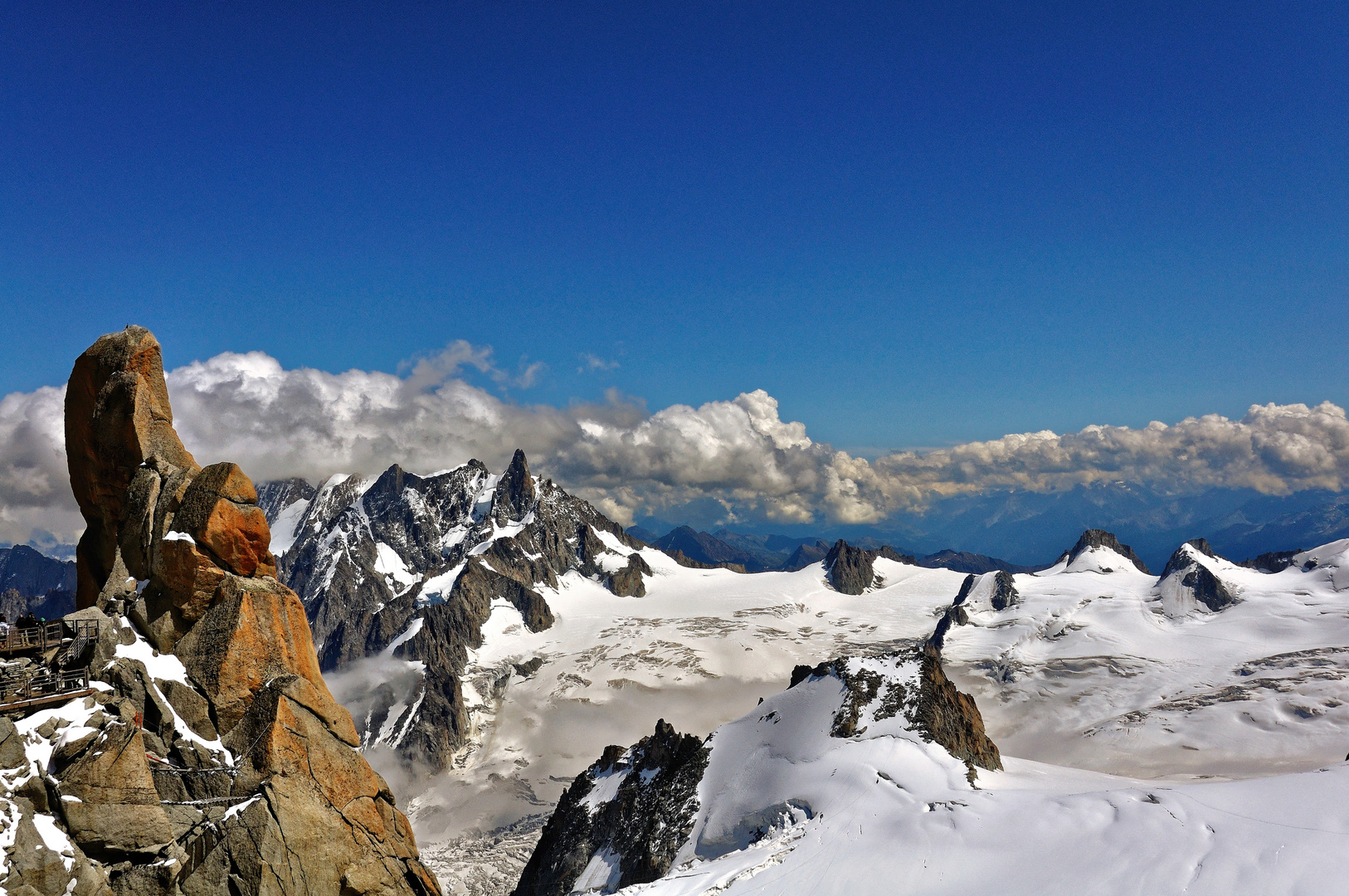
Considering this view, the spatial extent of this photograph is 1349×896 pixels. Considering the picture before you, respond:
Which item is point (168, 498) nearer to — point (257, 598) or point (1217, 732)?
point (257, 598)

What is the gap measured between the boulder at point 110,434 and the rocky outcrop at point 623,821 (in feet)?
179

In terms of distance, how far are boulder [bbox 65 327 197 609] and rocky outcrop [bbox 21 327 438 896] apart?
0.29 ft

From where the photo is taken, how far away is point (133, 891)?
891 inches

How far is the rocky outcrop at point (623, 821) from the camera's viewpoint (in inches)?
2803

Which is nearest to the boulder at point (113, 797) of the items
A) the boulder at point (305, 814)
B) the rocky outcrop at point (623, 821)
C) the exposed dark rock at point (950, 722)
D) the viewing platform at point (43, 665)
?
the viewing platform at point (43, 665)

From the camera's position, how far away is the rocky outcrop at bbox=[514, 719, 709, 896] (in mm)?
71188

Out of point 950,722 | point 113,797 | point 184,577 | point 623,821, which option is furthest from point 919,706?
point 113,797

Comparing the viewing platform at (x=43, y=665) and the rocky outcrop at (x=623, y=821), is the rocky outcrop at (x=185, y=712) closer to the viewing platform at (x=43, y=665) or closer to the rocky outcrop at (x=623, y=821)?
the viewing platform at (x=43, y=665)

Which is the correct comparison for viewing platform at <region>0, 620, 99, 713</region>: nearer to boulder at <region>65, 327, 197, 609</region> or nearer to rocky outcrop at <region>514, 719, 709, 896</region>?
boulder at <region>65, 327, 197, 609</region>

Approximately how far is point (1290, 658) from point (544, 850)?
216039 millimetres

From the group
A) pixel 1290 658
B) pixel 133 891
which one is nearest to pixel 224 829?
pixel 133 891

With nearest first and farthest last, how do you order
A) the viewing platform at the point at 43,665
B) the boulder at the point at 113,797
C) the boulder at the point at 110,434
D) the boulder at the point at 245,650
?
the boulder at the point at 113,797 < the viewing platform at the point at 43,665 < the boulder at the point at 245,650 < the boulder at the point at 110,434

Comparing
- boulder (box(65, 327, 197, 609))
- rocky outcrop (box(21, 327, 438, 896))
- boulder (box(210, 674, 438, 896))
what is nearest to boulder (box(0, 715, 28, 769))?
rocky outcrop (box(21, 327, 438, 896))

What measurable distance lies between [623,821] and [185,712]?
216ft
